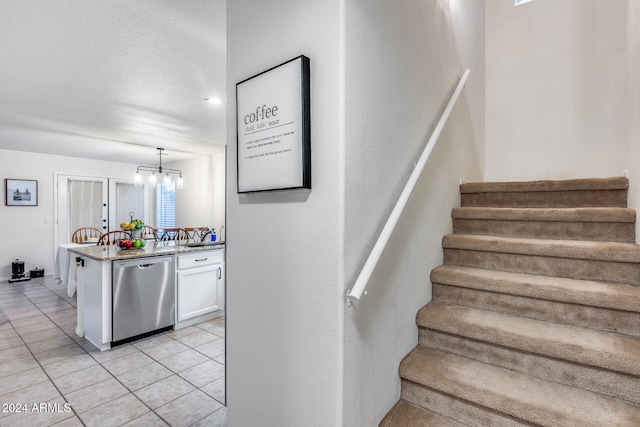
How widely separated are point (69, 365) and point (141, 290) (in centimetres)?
Result: 79

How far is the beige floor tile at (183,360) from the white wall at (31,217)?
5.41 meters

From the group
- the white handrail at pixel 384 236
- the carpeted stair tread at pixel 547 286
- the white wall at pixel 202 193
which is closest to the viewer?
the white handrail at pixel 384 236

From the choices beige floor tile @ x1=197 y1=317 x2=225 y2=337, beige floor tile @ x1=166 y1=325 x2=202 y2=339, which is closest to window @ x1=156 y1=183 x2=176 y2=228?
beige floor tile @ x1=197 y1=317 x2=225 y2=337

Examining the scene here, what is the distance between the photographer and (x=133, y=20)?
78.0 inches

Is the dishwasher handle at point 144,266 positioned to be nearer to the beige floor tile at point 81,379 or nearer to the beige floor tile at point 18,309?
the beige floor tile at point 81,379

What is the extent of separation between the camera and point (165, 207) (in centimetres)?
782

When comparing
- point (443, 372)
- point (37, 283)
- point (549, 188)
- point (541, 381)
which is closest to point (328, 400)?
point (443, 372)

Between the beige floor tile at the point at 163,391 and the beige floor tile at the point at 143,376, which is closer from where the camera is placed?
the beige floor tile at the point at 163,391

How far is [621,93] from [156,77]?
406 centimetres

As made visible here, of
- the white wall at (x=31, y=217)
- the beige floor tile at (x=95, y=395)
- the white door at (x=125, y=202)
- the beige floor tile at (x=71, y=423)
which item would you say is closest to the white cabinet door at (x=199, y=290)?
the beige floor tile at (x=95, y=395)

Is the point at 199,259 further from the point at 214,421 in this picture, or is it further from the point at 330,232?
the point at 330,232

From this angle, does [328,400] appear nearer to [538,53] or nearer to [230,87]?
[230,87]

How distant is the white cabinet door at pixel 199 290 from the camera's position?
3.50 meters

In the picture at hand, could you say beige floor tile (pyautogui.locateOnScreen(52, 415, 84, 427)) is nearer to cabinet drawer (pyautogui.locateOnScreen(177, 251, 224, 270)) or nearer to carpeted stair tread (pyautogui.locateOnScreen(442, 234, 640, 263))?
cabinet drawer (pyautogui.locateOnScreen(177, 251, 224, 270))
